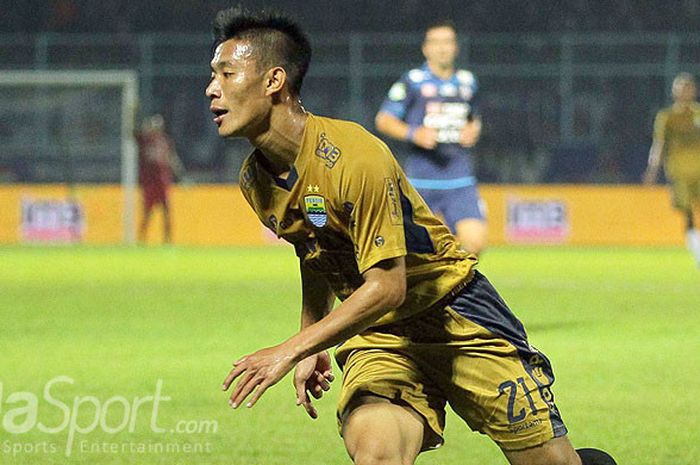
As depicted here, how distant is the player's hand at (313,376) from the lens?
5305 millimetres

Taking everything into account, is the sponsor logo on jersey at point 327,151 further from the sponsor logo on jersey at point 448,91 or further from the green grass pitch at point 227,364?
Answer: the sponsor logo on jersey at point 448,91

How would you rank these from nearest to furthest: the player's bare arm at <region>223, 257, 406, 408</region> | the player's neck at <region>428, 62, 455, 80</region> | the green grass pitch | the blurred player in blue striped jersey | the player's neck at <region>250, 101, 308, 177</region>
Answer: the player's bare arm at <region>223, 257, 406, 408</region> → the player's neck at <region>250, 101, 308, 177</region> → the green grass pitch → the blurred player in blue striped jersey → the player's neck at <region>428, 62, 455, 80</region>

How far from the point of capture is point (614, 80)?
100.0 ft

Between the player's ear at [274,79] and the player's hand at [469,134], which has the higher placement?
the player's ear at [274,79]

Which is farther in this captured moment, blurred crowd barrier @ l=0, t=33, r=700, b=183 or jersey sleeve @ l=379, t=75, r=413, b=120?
blurred crowd barrier @ l=0, t=33, r=700, b=183

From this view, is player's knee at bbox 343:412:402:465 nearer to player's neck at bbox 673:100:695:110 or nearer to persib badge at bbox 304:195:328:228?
persib badge at bbox 304:195:328:228

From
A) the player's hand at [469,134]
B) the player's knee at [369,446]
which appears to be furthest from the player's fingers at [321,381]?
the player's hand at [469,134]

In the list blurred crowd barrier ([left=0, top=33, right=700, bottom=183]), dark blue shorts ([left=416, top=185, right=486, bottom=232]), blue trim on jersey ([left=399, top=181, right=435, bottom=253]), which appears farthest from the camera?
blurred crowd barrier ([left=0, top=33, right=700, bottom=183])

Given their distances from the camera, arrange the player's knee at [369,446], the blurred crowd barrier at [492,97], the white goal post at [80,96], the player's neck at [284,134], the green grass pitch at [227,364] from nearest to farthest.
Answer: the player's knee at [369,446] → the player's neck at [284,134] → the green grass pitch at [227,364] → the white goal post at [80,96] → the blurred crowd barrier at [492,97]

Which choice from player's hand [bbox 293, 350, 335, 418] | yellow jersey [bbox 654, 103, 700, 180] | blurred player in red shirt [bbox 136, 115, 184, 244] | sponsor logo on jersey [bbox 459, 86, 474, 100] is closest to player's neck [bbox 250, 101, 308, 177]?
player's hand [bbox 293, 350, 335, 418]

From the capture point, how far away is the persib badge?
4785 millimetres

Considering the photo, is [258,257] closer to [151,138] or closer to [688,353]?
[151,138]

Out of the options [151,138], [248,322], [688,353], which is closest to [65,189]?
[151,138]

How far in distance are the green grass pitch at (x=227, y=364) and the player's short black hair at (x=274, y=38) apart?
94.2 inches
